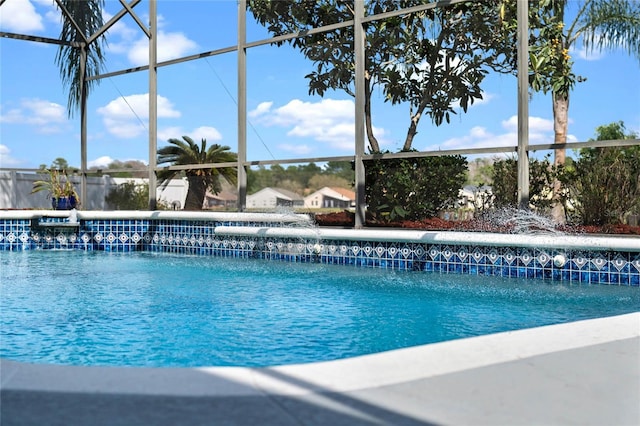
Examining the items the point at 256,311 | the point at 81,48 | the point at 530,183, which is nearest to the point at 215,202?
the point at 81,48

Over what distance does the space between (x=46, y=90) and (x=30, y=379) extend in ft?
57.5

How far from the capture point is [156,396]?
1840 mm

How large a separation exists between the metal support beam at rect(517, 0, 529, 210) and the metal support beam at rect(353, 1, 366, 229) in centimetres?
193

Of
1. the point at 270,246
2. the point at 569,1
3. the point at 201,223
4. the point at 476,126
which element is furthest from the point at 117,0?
the point at 569,1

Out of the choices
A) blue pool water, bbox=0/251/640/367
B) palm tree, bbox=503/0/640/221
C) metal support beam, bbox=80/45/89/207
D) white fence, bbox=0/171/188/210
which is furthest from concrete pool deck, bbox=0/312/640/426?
white fence, bbox=0/171/188/210

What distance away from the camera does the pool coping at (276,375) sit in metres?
1.90

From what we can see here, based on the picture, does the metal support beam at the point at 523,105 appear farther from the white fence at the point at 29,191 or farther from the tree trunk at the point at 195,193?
the white fence at the point at 29,191

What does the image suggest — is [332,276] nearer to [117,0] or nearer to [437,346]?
[437,346]

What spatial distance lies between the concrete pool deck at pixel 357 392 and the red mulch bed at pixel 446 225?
4428 mm

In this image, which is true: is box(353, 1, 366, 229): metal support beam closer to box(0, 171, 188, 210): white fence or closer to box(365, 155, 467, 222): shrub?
box(365, 155, 467, 222): shrub

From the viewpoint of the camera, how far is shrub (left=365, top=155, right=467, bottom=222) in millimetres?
7992

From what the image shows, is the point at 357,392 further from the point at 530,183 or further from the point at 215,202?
the point at 215,202

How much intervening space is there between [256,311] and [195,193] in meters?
6.76

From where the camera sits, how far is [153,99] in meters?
10.3
